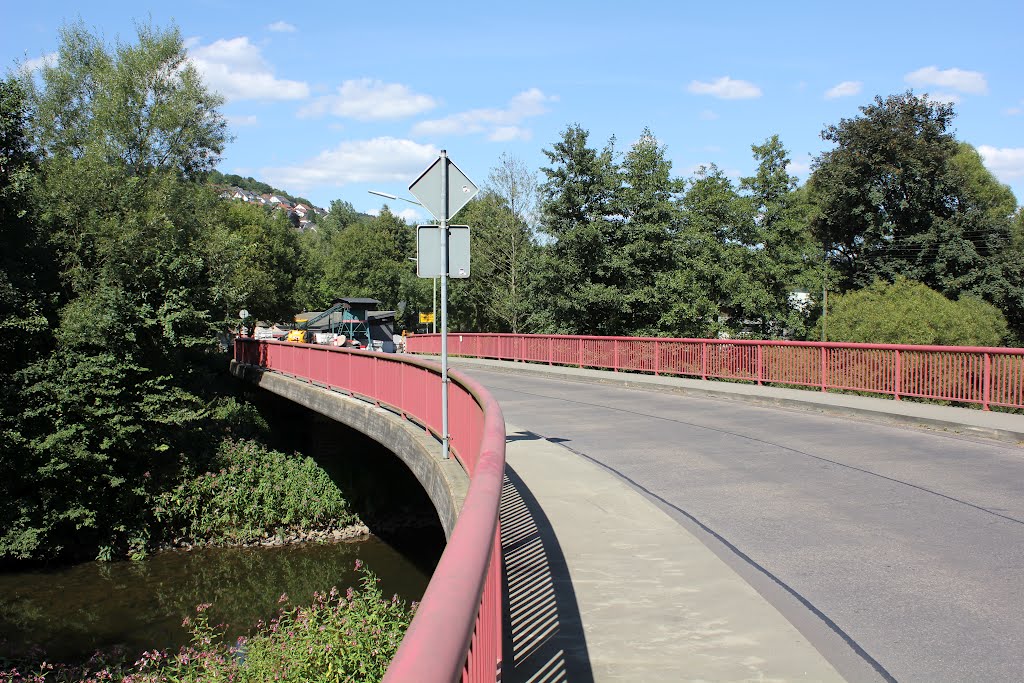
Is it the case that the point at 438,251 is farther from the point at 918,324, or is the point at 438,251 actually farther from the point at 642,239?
the point at 642,239

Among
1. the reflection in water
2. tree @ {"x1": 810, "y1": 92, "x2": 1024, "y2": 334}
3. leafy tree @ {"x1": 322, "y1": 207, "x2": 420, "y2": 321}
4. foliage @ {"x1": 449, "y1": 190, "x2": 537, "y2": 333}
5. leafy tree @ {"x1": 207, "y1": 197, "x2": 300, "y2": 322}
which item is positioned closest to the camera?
the reflection in water

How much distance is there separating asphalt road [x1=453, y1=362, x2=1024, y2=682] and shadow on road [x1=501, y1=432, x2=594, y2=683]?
1238mm

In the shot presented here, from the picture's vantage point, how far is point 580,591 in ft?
16.9

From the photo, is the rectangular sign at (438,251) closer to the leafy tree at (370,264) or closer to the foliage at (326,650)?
the foliage at (326,650)

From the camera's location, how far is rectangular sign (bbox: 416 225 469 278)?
326 inches

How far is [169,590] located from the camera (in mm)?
19422

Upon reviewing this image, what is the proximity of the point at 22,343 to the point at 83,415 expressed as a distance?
2503 millimetres

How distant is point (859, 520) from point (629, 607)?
3151 mm

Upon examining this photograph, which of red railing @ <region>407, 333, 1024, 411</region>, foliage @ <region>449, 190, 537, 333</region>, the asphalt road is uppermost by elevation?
foliage @ <region>449, 190, 537, 333</region>

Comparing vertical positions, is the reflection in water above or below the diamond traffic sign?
below

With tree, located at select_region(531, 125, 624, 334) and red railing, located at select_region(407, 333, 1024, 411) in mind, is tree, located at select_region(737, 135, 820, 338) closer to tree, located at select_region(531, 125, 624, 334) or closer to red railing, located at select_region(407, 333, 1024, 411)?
tree, located at select_region(531, 125, 624, 334)

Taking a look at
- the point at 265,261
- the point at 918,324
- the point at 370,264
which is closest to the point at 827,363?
the point at 918,324

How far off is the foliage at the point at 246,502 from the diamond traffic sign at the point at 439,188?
18.0m

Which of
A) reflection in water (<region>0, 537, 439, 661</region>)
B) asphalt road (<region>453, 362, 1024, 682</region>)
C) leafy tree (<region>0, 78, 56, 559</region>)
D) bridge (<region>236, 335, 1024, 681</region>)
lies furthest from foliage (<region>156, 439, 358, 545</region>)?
asphalt road (<region>453, 362, 1024, 682</region>)
